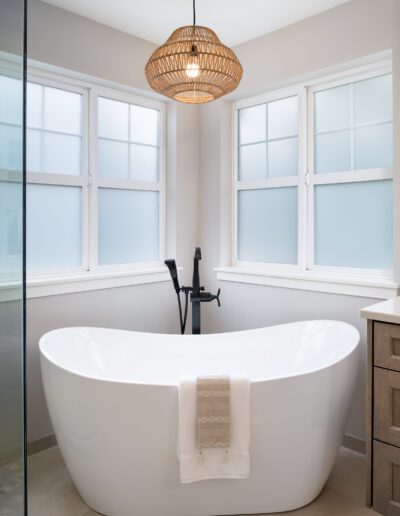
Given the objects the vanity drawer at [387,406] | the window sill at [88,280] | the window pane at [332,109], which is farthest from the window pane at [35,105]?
the vanity drawer at [387,406]

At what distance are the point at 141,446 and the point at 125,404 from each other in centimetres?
19

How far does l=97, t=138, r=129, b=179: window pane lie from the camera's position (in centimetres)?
279

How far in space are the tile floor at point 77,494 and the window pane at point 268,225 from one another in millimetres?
1293

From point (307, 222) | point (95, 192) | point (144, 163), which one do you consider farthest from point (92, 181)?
point (307, 222)

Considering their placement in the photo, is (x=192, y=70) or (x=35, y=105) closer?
(x=192, y=70)

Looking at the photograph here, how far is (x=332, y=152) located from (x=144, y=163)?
136 centimetres

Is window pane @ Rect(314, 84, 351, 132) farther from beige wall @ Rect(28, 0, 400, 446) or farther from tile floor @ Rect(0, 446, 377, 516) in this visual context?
tile floor @ Rect(0, 446, 377, 516)

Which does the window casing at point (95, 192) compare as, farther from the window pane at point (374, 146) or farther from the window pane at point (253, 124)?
the window pane at point (374, 146)

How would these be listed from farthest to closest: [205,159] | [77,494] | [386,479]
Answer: [205,159]
[77,494]
[386,479]

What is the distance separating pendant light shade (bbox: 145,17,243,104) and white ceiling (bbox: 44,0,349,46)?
2.45 ft

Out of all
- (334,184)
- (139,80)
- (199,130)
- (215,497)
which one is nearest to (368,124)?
(334,184)

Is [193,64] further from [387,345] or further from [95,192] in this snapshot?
[387,345]

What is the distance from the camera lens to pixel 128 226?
296 centimetres

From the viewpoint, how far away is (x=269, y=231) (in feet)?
9.64
